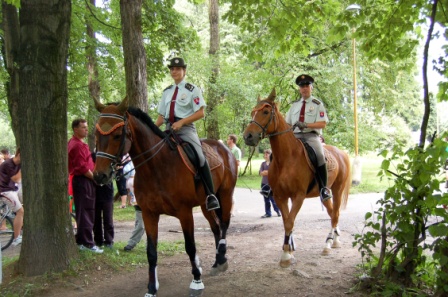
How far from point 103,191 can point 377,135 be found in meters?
19.3

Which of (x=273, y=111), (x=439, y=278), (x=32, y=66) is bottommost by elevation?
(x=439, y=278)

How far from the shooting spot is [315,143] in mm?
7629

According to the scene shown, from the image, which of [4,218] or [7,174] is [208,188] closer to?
[7,174]

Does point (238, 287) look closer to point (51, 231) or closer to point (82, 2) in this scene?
point (51, 231)

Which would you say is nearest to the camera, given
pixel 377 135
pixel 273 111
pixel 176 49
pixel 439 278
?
pixel 439 278

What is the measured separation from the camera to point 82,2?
13805 mm

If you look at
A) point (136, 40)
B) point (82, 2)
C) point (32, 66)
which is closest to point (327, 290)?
point (32, 66)

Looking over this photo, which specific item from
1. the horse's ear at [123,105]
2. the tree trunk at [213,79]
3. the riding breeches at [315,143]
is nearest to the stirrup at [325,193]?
the riding breeches at [315,143]

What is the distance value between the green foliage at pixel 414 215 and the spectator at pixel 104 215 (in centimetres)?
472

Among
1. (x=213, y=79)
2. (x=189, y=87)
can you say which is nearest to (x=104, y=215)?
(x=189, y=87)

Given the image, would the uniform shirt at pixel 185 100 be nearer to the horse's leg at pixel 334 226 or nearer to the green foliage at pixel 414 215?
the green foliage at pixel 414 215

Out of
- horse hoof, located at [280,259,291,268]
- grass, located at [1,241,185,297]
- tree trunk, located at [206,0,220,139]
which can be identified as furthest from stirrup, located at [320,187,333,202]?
tree trunk, located at [206,0,220,139]

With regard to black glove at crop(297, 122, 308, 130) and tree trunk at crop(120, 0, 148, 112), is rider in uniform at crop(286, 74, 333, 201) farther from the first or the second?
tree trunk at crop(120, 0, 148, 112)

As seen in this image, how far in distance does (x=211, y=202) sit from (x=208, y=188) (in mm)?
208
